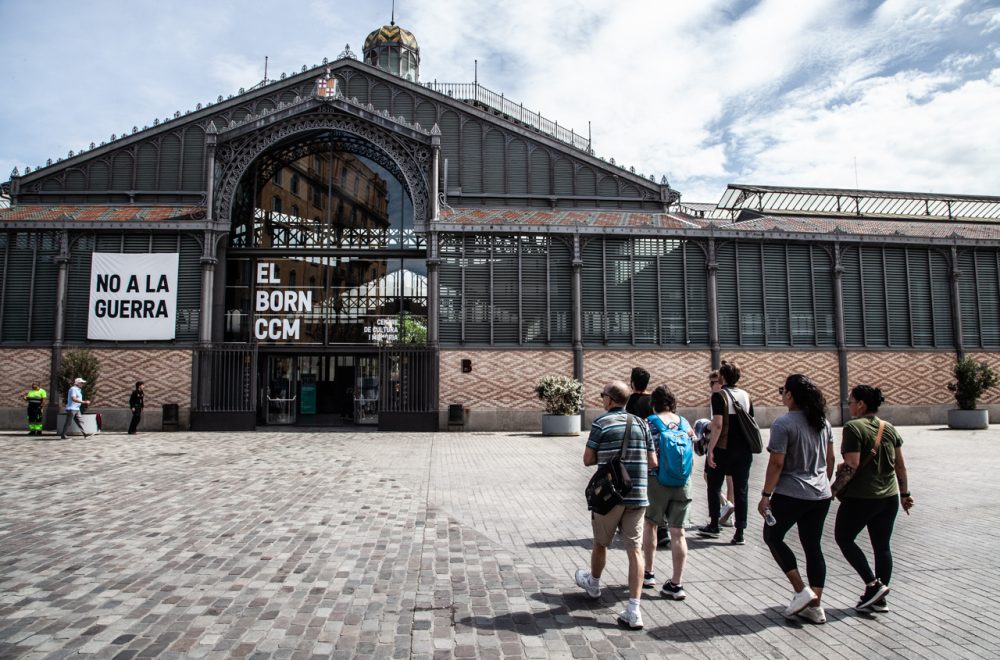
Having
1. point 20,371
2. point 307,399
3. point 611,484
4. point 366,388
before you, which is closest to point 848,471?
point 611,484

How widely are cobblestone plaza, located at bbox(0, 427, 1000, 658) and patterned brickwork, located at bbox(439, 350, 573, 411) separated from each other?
1061 cm

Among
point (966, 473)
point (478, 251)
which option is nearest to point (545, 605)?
point (966, 473)

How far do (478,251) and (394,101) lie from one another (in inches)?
340

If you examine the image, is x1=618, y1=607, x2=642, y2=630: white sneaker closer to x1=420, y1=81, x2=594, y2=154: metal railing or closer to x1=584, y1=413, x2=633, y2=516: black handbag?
x1=584, y1=413, x2=633, y2=516: black handbag

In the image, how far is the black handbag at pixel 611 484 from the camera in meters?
4.90

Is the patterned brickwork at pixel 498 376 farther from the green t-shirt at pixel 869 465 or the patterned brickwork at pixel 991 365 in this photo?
the green t-shirt at pixel 869 465

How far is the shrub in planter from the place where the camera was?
1961cm

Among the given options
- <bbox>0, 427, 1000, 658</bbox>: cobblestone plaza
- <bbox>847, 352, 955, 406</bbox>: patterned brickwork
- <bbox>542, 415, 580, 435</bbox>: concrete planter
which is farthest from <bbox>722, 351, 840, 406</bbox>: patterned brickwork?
<bbox>0, 427, 1000, 658</bbox>: cobblestone plaza

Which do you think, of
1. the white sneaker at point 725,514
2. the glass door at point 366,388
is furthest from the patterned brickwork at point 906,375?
the white sneaker at point 725,514

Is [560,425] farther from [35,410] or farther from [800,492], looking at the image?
[35,410]

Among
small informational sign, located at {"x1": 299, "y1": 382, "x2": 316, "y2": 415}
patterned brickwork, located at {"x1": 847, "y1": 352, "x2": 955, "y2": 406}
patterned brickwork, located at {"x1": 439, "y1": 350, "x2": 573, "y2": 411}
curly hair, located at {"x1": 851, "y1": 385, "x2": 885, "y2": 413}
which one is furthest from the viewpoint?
small informational sign, located at {"x1": 299, "y1": 382, "x2": 316, "y2": 415}

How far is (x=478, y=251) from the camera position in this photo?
74.9ft

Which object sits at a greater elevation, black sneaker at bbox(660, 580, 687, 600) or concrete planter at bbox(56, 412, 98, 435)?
concrete planter at bbox(56, 412, 98, 435)

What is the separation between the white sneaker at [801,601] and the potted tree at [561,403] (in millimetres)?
14730
